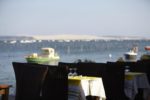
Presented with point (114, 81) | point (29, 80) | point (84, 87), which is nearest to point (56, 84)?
point (29, 80)

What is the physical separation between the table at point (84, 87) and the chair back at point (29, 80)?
2.00 ft

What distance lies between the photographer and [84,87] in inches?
180

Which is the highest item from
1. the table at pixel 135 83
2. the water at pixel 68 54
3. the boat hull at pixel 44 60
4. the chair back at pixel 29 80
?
the chair back at pixel 29 80

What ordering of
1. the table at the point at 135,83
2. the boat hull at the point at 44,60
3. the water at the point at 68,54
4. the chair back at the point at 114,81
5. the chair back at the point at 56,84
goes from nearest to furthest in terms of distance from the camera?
A: the chair back at the point at 56,84
the chair back at the point at 114,81
the table at the point at 135,83
the water at the point at 68,54
the boat hull at the point at 44,60

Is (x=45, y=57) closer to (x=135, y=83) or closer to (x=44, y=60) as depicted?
(x=44, y=60)

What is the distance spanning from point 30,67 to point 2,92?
0.44 meters

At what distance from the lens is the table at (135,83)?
500 cm

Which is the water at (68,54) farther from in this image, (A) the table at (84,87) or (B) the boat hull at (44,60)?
(A) the table at (84,87)

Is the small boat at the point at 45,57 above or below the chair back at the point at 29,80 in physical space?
below

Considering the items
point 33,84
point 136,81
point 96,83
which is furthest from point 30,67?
point 136,81

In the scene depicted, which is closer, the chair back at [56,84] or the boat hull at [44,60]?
the chair back at [56,84]

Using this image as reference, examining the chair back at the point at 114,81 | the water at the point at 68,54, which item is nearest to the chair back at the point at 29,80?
the chair back at the point at 114,81

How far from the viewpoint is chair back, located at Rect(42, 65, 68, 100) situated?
418 cm

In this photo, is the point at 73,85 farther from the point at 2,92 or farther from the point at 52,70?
the point at 2,92
